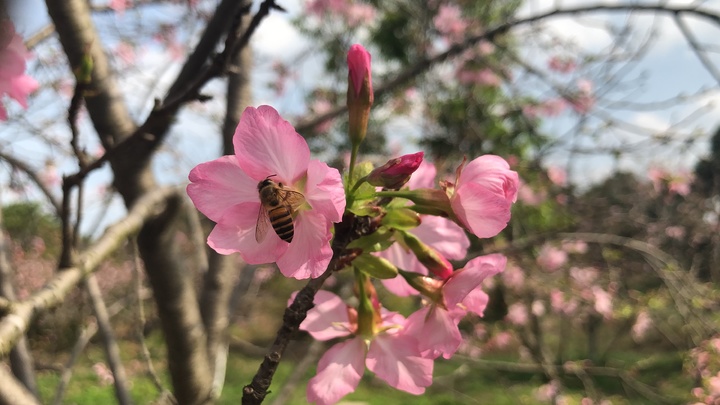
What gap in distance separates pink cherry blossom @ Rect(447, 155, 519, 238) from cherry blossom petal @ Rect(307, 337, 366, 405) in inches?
9.5

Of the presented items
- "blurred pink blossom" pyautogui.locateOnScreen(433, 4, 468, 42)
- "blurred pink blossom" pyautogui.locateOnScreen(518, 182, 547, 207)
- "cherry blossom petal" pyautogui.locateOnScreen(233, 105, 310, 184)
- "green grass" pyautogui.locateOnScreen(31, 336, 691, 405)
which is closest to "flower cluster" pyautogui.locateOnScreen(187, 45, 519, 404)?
"cherry blossom petal" pyautogui.locateOnScreen(233, 105, 310, 184)

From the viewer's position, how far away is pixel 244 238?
0.63m

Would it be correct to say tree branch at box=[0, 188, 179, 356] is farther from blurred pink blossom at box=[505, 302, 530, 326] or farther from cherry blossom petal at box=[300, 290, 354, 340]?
blurred pink blossom at box=[505, 302, 530, 326]

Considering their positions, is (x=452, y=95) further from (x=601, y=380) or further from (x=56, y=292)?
(x=56, y=292)

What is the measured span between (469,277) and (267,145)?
291 mm

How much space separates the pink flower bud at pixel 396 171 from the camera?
1.99 feet

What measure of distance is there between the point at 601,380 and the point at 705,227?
457 cm

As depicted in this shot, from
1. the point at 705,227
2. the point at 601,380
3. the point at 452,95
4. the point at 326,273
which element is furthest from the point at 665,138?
the point at 601,380

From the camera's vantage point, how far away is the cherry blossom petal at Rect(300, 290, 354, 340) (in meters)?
0.77

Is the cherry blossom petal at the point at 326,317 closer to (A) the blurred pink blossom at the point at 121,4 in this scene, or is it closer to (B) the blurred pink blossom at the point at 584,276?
(A) the blurred pink blossom at the point at 121,4

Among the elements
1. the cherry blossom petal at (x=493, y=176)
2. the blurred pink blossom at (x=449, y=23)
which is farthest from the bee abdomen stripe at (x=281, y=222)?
the blurred pink blossom at (x=449, y=23)

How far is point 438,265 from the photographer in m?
0.70

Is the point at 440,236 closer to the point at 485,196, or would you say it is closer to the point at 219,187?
the point at 485,196

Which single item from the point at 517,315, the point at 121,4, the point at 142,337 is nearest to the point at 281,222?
the point at 142,337
